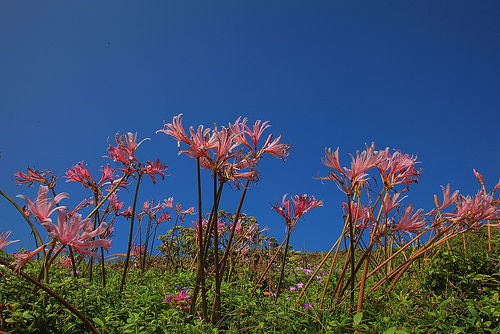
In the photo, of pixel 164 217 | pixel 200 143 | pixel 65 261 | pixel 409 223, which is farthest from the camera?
pixel 164 217

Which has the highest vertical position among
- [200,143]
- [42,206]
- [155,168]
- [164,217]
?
[164,217]

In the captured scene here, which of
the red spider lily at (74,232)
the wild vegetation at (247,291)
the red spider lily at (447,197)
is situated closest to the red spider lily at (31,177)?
the wild vegetation at (247,291)

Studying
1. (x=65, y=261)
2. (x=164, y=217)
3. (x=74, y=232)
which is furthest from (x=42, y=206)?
(x=164, y=217)

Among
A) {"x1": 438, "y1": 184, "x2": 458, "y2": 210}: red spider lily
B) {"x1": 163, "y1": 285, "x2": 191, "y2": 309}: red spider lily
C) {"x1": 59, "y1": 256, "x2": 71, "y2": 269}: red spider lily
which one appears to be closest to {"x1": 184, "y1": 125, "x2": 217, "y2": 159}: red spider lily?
{"x1": 163, "y1": 285, "x2": 191, "y2": 309}: red spider lily

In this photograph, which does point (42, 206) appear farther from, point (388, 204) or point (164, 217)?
point (164, 217)

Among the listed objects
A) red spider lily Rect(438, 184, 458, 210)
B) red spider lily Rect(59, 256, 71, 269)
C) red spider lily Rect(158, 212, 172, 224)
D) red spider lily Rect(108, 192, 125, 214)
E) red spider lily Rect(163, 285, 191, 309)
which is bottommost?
red spider lily Rect(163, 285, 191, 309)

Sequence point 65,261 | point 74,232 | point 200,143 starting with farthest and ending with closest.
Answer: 1. point 65,261
2. point 200,143
3. point 74,232

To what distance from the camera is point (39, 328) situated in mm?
1818

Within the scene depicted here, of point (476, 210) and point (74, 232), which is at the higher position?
point (476, 210)

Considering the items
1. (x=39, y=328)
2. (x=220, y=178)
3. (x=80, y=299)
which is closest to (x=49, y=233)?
(x=39, y=328)

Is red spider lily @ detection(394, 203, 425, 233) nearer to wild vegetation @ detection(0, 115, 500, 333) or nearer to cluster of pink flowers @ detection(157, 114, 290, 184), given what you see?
wild vegetation @ detection(0, 115, 500, 333)

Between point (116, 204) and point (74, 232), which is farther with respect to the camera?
point (116, 204)

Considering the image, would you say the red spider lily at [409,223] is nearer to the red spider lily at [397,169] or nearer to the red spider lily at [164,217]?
the red spider lily at [397,169]

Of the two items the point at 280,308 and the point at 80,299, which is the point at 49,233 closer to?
the point at 80,299
